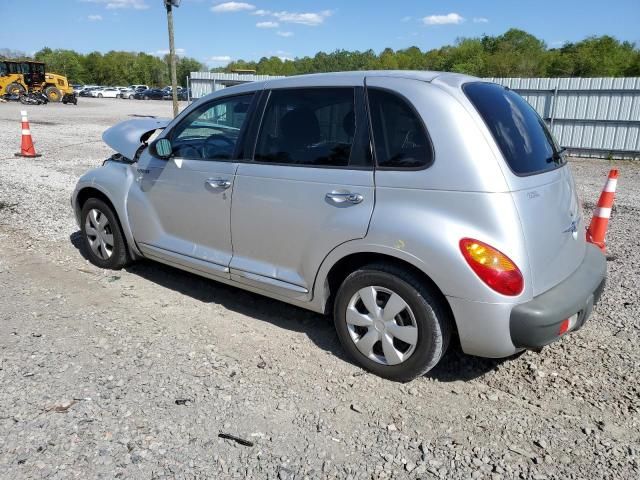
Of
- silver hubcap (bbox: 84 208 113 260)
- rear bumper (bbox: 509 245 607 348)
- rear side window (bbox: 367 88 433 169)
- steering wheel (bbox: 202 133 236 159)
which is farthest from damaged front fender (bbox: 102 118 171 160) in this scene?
rear bumper (bbox: 509 245 607 348)

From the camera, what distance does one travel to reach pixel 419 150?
2.99 metres

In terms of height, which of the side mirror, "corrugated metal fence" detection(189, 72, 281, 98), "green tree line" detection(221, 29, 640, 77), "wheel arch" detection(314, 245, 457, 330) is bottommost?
"wheel arch" detection(314, 245, 457, 330)

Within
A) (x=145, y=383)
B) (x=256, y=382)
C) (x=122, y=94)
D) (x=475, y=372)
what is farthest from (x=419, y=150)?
(x=122, y=94)

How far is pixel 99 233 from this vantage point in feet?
16.4

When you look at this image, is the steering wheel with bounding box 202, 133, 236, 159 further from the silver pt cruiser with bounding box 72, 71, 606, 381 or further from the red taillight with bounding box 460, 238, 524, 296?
the red taillight with bounding box 460, 238, 524, 296

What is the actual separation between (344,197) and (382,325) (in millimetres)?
810

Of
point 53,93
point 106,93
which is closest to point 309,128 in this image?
point 53,93

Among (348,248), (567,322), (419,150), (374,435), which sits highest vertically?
(419,150)

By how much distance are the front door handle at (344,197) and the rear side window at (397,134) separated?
23cm

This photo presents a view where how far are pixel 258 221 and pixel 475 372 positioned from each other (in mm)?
1765

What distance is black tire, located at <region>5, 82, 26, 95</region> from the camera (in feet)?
124

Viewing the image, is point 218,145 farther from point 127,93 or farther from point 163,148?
point 127,93

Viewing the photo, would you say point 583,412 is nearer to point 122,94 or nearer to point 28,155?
point 28,155

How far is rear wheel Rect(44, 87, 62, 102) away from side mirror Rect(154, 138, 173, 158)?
40.9 meters
